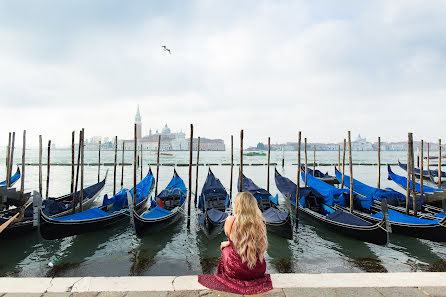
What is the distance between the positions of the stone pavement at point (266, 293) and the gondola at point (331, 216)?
3247 millimetres

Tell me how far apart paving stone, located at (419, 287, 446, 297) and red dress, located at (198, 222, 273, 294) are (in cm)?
134

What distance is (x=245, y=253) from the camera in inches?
98.8

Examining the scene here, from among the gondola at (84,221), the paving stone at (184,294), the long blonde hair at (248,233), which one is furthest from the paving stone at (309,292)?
the gondola at (84,221)

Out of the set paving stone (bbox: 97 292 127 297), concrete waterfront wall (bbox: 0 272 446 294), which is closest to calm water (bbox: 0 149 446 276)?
concrete waterfront wall (bbox: 0 272 446 294)

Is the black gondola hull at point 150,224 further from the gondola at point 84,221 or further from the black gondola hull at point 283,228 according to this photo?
the black gondola hull at point 283,228

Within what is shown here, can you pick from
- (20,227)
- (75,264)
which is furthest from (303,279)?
(20,227)

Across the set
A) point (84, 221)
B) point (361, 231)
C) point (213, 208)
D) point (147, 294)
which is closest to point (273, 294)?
point (147, 294)

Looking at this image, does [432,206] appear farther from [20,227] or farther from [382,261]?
[20,227]

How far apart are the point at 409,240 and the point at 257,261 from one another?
5.66 m

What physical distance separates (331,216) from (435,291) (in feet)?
15.1

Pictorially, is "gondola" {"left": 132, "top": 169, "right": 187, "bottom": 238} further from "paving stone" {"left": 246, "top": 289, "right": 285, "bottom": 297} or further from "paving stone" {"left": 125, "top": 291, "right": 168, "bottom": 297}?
"paving stone" {"left": 246, "top": 289, "right": 285, "bottom": 297}

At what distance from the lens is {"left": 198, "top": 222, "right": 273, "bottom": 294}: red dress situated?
2.43m

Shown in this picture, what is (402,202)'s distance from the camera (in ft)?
28.7

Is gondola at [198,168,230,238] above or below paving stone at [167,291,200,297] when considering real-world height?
below
